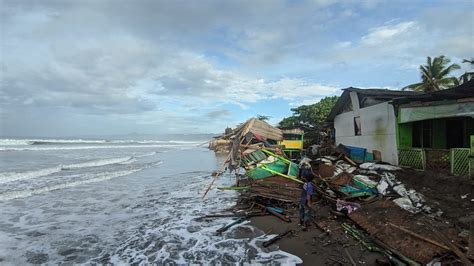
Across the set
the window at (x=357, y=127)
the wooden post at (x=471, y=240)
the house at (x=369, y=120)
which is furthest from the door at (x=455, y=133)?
the wooden post at (x=471, y=240)

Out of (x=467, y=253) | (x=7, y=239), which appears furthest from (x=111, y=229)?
(x=467, y=253)

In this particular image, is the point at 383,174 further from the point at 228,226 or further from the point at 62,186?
the point at 62,186

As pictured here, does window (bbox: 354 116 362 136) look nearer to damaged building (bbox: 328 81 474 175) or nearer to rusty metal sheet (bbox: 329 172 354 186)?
damaged building (bbox: 328 81 474 175)

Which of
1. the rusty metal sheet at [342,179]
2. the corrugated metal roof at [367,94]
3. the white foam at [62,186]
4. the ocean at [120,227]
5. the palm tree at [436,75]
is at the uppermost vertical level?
the palm tree at [436,75]

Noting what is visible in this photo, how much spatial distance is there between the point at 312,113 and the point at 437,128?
935 inches

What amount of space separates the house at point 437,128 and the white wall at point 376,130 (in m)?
0.70

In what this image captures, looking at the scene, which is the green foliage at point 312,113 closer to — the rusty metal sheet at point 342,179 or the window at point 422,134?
the window at point 422,134

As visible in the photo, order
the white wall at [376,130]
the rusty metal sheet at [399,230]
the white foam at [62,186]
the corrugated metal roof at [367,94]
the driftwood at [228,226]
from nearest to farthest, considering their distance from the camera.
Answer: the rusty metal sheet at [399,230] < the driftwood at [228,226] < the white wall at [376,130] < the white foam at [62,186] < the corrugated metal roof at [367,94]

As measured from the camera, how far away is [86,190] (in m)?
18.0

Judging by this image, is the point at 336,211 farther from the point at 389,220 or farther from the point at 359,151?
the point at 359,151

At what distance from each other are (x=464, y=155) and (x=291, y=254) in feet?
26.9

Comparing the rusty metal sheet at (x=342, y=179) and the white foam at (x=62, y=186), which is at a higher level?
the rusty metal sheet at (x=342, y=179)

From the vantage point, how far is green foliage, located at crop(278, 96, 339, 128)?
124 feet

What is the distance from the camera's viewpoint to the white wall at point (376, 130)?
16.0 meters
